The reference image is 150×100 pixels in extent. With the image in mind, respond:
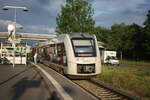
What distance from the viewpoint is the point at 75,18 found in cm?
3931

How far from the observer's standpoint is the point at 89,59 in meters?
14.5

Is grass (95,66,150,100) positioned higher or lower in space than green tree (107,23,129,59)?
lower

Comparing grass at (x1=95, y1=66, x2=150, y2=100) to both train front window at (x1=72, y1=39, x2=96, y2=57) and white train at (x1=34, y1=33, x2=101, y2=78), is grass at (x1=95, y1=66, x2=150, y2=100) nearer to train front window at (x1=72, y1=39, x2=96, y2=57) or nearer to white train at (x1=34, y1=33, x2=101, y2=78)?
white train at (x1=34, y1=33, x2=101, y2=78)

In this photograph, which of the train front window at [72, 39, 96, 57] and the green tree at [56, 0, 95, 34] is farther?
the green tree at [56, 0, 95, 34]

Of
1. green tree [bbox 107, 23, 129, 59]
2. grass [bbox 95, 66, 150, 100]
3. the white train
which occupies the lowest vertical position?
grass [bbox 95, 66, 150, 100]

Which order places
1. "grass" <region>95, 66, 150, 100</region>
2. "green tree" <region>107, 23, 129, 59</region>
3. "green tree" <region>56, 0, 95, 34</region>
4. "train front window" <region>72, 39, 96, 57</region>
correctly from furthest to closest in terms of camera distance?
"green tree" <region>107, 23, 129, 59</region> → "green tree" <region>56, 0, 95, 34</region> → "train front window" <region>72, 39, 96, 57</region> → "grass" <region>95, 66, 150, 100</region>

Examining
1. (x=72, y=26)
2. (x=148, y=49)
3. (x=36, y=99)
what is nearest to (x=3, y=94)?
(x=36, y=99)

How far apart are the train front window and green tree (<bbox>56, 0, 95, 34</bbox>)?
74.1ft

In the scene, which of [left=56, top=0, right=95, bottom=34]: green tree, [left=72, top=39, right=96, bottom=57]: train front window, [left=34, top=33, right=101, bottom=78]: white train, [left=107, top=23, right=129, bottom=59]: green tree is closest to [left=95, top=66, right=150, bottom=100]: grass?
[left=34, top=33, right=101, bottom=78]: white train

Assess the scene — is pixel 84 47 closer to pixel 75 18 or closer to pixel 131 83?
pixel 131 83

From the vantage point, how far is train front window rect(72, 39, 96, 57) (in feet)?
48.4

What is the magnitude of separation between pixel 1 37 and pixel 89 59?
74.7 m

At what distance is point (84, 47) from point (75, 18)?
24.8 meters

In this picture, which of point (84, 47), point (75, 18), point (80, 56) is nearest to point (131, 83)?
point (80, 56)
